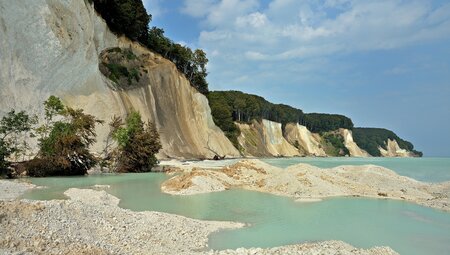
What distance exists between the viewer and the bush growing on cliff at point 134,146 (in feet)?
109

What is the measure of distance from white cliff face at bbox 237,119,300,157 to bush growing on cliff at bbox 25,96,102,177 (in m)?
50.8

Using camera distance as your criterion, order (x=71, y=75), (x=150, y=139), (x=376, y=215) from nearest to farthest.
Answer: (x=376, y=215), (x=150, y=139), (x=71, y=75)

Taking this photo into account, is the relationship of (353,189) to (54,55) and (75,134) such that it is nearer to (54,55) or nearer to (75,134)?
(75,134)

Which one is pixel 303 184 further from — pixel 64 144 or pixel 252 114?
pixel 252 114

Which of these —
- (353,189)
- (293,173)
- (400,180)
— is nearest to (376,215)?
(353,189)

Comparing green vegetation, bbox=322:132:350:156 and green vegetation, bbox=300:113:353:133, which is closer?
Result: green vegetation, bbox=322:132:350:156

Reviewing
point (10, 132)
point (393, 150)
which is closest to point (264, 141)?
point (10, 132)

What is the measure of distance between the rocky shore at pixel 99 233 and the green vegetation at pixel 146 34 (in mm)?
36245

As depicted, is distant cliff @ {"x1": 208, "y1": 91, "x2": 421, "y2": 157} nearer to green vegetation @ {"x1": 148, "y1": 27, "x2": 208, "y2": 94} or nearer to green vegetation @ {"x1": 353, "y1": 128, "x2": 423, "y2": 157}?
green vegetation @ {"x1": 353, "y1": 128, "x2": 423, "y2": 157}

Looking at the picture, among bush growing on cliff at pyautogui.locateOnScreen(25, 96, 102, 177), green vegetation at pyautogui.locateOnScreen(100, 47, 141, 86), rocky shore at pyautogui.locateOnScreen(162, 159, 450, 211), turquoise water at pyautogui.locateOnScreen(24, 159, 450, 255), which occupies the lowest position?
turquoise water at pyautogui.locateOnScreen(24, 159, 450, 255)

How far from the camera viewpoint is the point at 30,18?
34.3 metres

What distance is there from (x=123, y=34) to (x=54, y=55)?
1597cm

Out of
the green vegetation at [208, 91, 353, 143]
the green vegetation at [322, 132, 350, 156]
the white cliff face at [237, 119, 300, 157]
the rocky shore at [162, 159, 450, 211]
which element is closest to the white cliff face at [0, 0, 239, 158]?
the rocky shore at [162, 159, 450, 211]

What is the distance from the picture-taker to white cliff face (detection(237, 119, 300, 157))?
8400 cm
